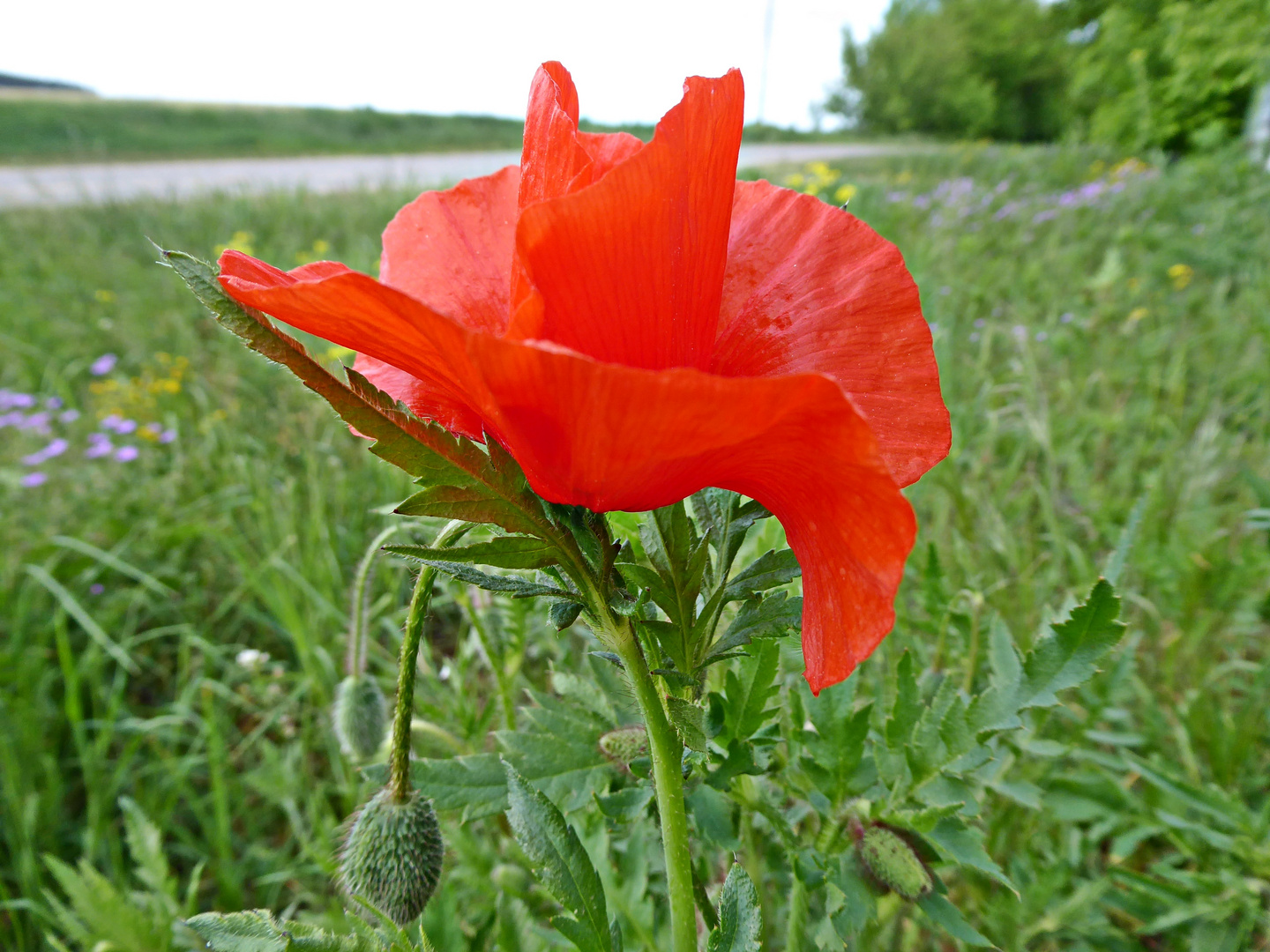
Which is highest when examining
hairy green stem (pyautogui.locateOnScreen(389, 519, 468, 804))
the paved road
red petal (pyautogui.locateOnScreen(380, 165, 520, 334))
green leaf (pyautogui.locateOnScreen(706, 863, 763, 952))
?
red petal (pyautogui.locateOnScreen(380, 165, 520, 334))

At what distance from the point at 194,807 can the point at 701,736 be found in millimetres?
1056

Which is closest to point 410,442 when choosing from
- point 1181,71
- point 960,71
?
point 1181,71

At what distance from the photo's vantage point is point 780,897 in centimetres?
78

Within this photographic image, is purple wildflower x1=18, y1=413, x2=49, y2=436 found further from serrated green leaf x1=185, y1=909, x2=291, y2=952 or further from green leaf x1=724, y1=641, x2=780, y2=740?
green leaf x1=724, y1=641, x2=780, y2=740

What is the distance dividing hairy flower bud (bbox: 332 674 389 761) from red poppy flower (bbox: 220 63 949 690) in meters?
0.62

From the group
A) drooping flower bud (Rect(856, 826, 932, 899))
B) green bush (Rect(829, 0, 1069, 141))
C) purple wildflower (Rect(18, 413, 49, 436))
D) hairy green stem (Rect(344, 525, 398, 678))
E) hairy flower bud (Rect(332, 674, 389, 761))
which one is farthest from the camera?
green bush (Rect(829, 0, 1069, 141))

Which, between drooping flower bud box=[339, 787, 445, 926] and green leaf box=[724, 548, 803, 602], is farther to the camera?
drooping flower bud box=[339, 787, 445, 926]

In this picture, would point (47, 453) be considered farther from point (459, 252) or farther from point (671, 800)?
point (671, 800)

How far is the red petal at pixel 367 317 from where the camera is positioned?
0.93ft

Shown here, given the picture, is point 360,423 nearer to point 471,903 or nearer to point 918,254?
point 471,903

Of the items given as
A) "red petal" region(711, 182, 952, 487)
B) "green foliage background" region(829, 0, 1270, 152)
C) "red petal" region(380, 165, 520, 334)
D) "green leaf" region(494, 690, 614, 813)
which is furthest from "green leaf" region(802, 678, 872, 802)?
"green foliage background" region(829, 0, 1270, 152)

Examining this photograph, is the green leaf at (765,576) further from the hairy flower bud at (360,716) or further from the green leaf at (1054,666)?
the hairy flower bud at (360,716)

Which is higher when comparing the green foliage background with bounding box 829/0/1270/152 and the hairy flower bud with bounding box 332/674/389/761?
the green foliage background with bounding box 829/0/1270/152

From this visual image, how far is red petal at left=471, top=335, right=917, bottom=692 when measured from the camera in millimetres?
270
